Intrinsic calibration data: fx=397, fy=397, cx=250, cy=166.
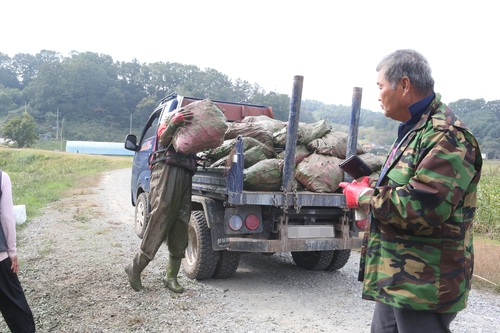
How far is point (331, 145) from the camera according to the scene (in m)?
4.63

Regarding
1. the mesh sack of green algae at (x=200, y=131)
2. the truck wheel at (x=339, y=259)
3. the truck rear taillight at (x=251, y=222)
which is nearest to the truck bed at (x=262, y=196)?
the truck rear taillight at (x=251, y=222)

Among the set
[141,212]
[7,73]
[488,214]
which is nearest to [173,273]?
[141,212]

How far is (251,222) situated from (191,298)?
0.99m

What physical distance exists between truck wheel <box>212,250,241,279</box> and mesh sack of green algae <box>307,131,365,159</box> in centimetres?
153

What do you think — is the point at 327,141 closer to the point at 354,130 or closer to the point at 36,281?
the point at 354,130

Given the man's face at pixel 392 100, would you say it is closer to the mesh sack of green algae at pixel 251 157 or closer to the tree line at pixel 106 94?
the mesh sack of green algae at pixel 251 157

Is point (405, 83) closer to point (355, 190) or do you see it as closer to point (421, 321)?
point (355, 190)

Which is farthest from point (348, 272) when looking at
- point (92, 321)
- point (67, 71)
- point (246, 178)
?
point (67, 71)

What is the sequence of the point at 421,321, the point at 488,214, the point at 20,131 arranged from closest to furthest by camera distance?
the point at 421,321, the point at 488,214, the point at 20,131

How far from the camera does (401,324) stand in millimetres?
1797

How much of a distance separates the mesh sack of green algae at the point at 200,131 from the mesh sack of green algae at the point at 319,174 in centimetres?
101

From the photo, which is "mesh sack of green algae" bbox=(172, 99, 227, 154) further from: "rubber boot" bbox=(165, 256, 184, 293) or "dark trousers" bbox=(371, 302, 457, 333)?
"dark trousers" bbox=(371, 302, 457, 333)

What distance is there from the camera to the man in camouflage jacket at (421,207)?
1.61 metres

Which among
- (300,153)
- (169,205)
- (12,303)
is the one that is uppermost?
(300,153)
